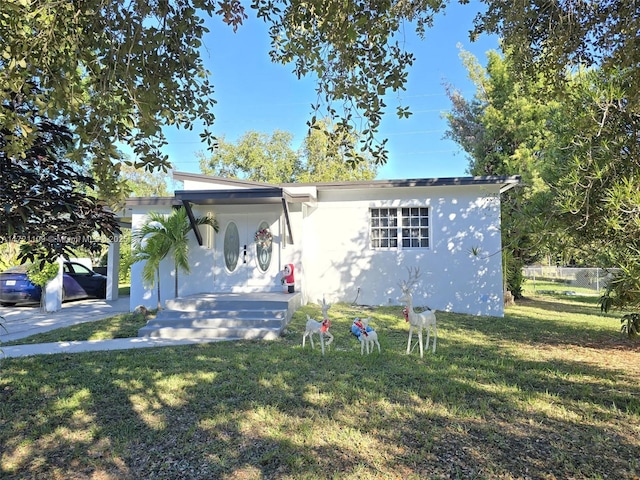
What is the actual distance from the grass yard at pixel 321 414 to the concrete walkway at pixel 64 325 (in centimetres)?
61

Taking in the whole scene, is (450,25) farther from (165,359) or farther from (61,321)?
(61,321)

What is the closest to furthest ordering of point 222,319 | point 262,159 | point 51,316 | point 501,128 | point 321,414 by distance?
point 321,414
point 222,319
point 51,316
point 501,128
point 262,159

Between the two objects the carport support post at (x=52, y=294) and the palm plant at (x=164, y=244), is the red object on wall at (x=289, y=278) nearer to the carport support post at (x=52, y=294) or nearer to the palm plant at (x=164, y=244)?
the palm plant at (x=164, y=244)

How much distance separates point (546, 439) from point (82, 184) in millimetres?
4550

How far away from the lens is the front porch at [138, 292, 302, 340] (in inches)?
314

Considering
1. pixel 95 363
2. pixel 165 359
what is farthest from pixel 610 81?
pixel 95 363

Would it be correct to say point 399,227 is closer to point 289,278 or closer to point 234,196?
point 289,278

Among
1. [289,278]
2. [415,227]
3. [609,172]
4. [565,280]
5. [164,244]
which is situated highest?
[609,172]

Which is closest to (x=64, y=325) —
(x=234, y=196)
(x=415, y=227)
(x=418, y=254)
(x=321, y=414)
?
(x=234, y=196)

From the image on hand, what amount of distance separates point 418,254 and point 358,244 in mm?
1745

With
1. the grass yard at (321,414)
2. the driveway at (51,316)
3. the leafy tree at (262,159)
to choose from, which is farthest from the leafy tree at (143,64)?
the leafy tree at (262,159)

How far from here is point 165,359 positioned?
6180mm

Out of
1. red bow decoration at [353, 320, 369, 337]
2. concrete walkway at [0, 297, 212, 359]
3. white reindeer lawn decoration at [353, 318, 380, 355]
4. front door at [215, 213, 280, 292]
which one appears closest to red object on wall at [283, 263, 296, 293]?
front door at [215, 213, 280, 292]

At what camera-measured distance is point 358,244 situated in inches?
475
